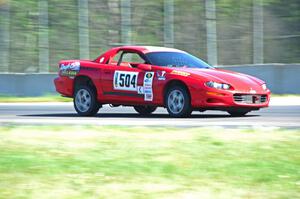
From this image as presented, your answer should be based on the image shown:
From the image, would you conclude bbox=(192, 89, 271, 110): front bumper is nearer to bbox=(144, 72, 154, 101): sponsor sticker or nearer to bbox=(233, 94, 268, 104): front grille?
bbox=(233, 94, 268, 104): front grille

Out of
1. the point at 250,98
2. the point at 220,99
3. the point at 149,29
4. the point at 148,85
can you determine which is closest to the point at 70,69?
the point at 148,85

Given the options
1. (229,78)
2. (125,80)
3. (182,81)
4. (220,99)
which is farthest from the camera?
(125,80)

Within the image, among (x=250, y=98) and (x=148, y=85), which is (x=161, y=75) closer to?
(x=148, y=85)

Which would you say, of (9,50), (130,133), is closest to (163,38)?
(9,50)

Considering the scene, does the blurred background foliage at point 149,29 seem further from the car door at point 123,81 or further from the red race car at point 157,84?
the car door at point 123,81

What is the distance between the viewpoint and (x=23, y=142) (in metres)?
9.77

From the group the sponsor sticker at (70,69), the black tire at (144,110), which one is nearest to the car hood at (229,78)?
the black tire at (144,110)

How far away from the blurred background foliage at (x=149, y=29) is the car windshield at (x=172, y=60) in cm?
757

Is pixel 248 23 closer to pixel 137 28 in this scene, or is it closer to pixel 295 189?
pixel 137 28

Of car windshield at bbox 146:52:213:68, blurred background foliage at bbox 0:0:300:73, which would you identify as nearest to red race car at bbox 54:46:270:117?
car windshield at bbox 146:52:213:68

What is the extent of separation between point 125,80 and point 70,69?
5.40 ft

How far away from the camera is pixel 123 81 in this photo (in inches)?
628

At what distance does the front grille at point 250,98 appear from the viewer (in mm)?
14891

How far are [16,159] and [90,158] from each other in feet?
2.53
